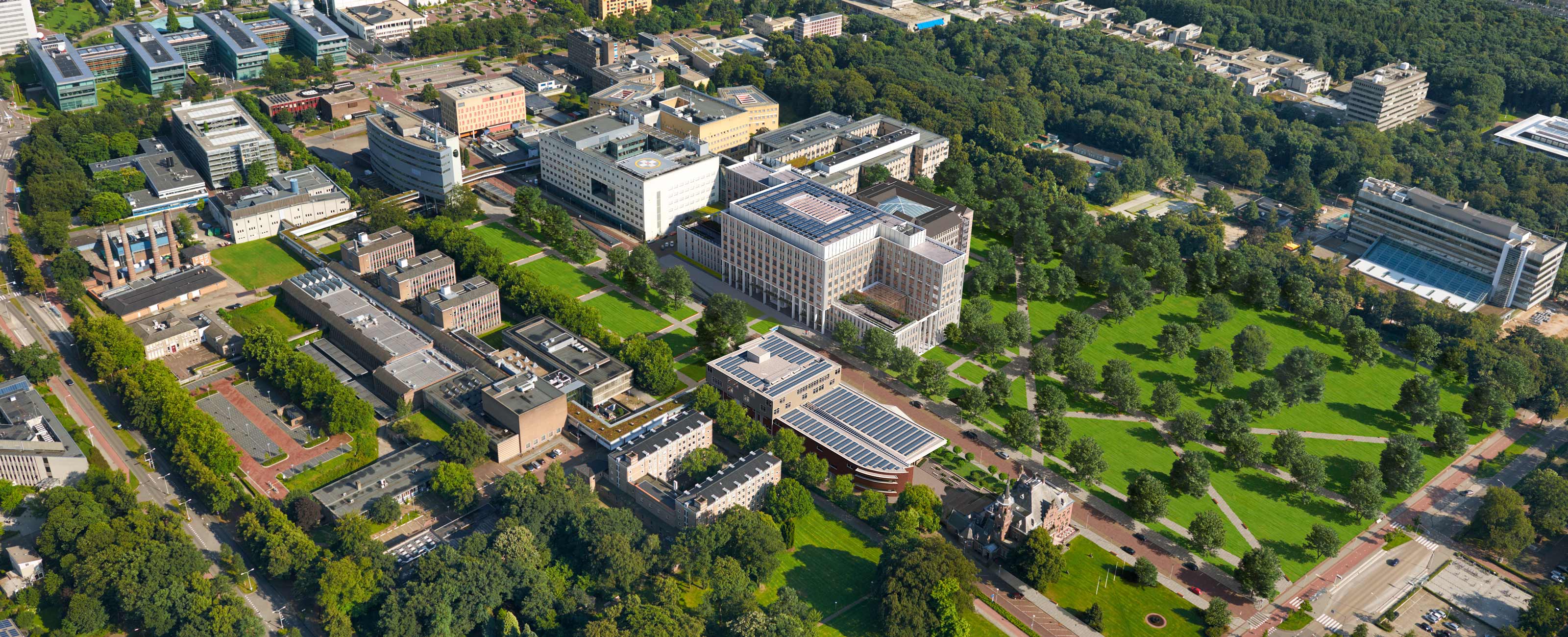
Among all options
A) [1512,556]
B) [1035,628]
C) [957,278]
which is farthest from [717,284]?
[1512,556]

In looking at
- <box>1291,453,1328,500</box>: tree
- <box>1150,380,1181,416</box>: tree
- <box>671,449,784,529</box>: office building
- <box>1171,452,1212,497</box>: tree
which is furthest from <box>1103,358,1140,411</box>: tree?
<box>671,449,784,529</box>: office building

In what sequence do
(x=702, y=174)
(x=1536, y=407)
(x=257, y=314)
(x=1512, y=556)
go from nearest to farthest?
(x=1512, y=556) < (x=1536, y=407) < (x=257, y=314) < (x=702, y=174)

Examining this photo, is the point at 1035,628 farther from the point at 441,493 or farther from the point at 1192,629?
the point at 441,493

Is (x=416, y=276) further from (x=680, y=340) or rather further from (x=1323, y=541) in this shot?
(x=1323, y=541)

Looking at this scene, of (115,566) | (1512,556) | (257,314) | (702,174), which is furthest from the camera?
(702,174)

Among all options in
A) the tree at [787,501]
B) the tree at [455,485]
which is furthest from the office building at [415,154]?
the tree at [787,501]
